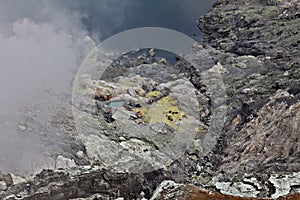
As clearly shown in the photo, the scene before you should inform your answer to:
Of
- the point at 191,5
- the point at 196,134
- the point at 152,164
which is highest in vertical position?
the point at 191,5

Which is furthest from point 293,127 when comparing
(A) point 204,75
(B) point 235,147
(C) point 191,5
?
Answer: (C) point 191,5

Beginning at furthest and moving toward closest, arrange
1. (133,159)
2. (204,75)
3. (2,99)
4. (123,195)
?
(204,75) → (2,99) → (133,159) → (123,195)

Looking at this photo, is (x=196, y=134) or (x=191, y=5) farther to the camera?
(x=191, y=5)

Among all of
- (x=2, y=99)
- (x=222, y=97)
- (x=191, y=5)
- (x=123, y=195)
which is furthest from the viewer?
(x=191, y=5)

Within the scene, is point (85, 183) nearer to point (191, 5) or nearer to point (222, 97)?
point (222, 97)

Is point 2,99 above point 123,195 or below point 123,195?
above

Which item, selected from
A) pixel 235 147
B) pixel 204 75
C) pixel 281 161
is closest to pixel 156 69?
pixel 204 75
